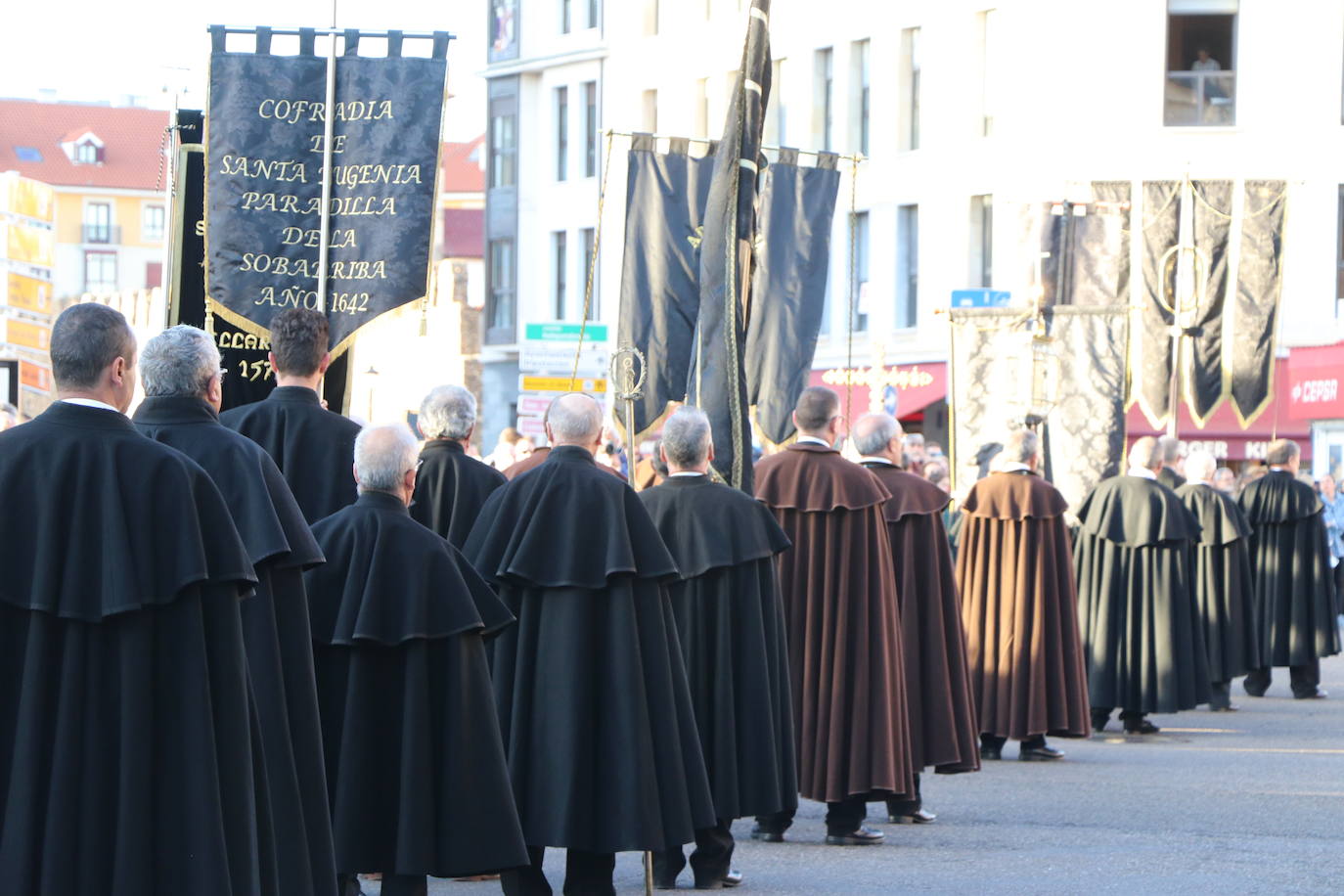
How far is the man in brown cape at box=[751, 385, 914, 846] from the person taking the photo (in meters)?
10.9

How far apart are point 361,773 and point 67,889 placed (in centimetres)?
231

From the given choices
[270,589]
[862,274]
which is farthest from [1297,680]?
[862,274]

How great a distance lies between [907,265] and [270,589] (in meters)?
36.5

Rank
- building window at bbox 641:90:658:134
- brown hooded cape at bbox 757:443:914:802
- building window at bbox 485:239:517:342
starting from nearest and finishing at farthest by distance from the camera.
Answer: brown hooded cape at bbox 757:443:914:802 < building window at bbox 641:90:658:134 < building window at bbox 485:239:517:342

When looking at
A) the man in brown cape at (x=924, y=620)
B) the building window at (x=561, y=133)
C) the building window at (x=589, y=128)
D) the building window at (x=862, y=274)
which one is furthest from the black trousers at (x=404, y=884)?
the building window at (x=561, y=133)

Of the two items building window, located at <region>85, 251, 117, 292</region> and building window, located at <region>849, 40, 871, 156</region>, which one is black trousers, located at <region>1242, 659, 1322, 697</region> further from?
building window, located at <region>85, 251, 117, 292</region>

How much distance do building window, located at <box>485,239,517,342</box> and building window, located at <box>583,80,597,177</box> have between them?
3162 mm

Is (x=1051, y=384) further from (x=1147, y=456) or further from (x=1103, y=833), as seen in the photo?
(x=1103, y=833)

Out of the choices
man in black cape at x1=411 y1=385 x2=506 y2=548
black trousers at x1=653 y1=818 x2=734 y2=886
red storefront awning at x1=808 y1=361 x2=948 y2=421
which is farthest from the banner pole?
red storefront awning at x1=808 y1=361 x2=948 y2=421

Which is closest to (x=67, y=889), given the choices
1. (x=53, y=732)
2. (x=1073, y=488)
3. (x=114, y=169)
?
(x=53, y=732)

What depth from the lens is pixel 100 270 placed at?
378 feet

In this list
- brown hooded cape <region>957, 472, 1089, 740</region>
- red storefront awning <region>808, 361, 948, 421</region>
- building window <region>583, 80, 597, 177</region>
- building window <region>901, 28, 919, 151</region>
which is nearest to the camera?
brown hooded cape <region>957, 472, 1089, 740</region>

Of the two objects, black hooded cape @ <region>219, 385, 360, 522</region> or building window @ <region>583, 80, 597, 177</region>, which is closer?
black hooded cape @ <region>219, 385, 360, 522</region>

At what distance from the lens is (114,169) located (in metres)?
116
